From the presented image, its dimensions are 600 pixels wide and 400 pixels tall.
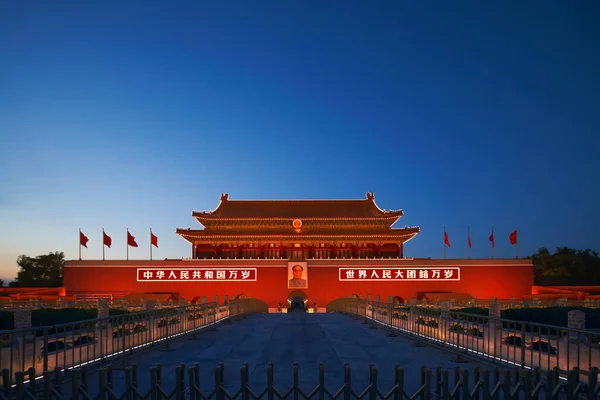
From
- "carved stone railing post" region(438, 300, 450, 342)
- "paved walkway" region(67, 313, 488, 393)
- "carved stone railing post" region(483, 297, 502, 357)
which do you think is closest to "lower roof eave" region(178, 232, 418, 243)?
"paved walkway" region(67, 313, 488, 393)

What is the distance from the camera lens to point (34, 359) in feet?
27.2

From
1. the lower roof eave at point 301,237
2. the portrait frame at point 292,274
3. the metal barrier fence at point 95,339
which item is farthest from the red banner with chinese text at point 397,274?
the metal barrier fence at point 95,339

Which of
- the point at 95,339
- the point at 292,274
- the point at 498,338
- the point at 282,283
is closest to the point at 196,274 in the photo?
the point at 282,283

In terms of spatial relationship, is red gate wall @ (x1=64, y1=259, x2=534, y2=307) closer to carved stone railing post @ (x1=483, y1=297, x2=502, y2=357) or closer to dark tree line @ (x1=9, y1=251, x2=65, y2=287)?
dark tree line @ (x1=9, y1=251, x2=65, y2=287)

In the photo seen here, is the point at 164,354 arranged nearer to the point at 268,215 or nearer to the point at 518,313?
the point at 518,313

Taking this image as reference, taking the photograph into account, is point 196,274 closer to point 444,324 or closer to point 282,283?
point 282,283

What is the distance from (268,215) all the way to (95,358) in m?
35.6

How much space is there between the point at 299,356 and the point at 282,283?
2775cm

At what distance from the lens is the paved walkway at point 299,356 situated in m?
8.64

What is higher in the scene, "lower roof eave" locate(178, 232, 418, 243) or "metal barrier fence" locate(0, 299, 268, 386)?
"lower roof eave" locate(178, 232, 418, 243)

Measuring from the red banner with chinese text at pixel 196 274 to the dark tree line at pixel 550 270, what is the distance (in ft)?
42.1

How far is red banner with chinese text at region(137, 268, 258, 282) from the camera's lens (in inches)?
1532

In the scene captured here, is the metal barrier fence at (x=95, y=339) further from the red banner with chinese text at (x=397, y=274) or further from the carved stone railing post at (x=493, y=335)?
the red banner with chinese text at (x=397, y=274)

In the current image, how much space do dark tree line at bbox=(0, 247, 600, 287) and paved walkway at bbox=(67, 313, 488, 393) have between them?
116 feet
